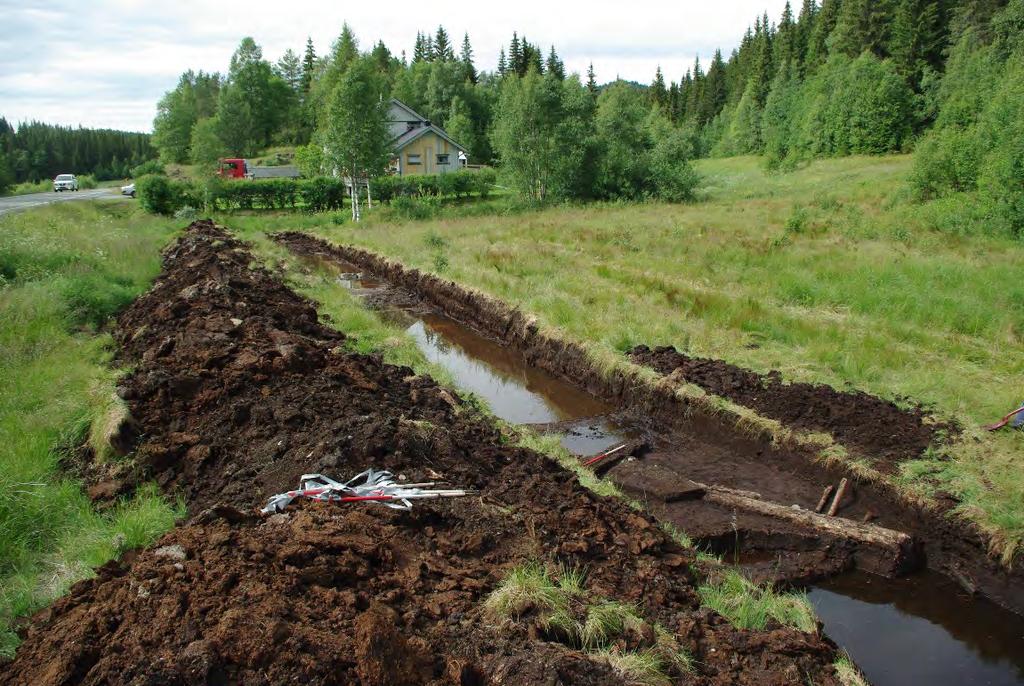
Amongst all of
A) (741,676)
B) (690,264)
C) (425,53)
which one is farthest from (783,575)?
(425,53)

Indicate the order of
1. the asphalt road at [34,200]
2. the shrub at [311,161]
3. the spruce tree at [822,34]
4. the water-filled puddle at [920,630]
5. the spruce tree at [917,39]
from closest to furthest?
the water-filled puddle at [920,630] → the asphalt road at [34,200] → the shrub at [311,161] → the spruce tree at [917,39] → the spruce tree at [822,34]

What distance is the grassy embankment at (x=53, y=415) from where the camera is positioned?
499 cm

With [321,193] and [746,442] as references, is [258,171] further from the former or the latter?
[746,442]

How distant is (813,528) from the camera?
686 centimetres

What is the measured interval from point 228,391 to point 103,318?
21.7 ft

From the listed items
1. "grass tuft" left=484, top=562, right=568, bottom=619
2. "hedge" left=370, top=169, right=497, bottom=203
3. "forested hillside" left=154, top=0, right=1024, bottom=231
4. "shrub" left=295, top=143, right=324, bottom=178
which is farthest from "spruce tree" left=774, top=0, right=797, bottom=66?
"grass tuft" left=484, top=562, right=568, bottom=619

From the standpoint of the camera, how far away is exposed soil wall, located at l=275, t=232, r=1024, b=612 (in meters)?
6.48

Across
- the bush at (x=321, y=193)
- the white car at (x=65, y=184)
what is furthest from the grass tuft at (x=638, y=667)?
the white car at (x=65, y=184)

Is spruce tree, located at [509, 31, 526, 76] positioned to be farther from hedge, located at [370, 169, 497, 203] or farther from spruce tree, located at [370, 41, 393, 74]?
hedge, located at [370, 169, 497, 203]

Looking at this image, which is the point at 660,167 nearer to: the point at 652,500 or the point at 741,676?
the point at 652,500

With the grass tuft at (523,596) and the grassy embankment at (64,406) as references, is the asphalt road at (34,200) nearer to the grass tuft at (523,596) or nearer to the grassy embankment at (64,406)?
the grassy embankment at (64,406)

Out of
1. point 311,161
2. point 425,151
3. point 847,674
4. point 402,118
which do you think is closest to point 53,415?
point 847,674

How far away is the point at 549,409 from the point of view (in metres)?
11.2

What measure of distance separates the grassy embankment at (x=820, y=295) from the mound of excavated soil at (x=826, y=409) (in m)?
0.35
